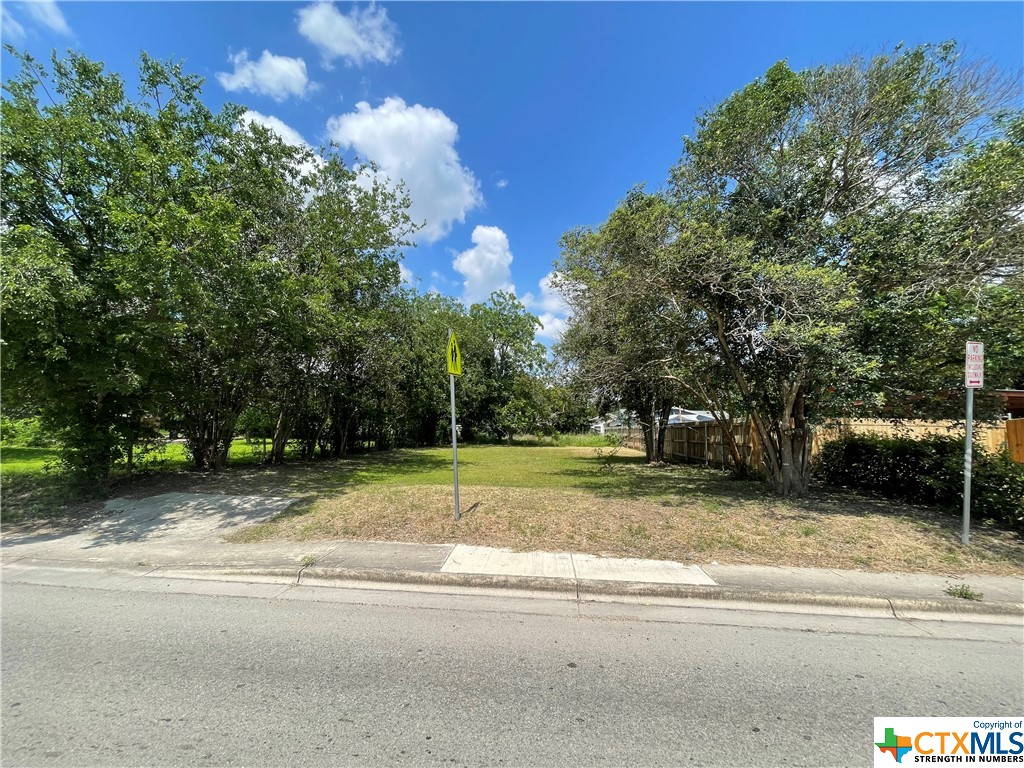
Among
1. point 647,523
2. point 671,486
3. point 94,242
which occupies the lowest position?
point 671,486

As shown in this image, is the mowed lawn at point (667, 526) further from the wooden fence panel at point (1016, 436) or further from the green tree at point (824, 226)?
the wooden fence panel at point (1016, 436)

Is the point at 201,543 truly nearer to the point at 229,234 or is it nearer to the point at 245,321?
the point at 245,321

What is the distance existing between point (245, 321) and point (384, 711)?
904cm

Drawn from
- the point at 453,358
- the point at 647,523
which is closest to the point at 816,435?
the point at 647,523

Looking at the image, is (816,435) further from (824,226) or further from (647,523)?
(647,523)

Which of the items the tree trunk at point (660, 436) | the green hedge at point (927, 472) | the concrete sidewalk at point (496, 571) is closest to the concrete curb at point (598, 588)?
the concrete sidewalk at point (496, 571)

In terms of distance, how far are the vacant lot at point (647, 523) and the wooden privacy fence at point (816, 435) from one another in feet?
7.02

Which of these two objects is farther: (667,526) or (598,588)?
(667,526)

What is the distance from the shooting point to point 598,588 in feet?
16.1

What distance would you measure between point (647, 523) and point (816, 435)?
7055 millimetres

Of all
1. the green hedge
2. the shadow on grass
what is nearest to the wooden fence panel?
the green hedge

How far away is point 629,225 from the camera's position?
31.0 ft

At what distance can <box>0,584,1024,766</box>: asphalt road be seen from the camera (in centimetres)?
252

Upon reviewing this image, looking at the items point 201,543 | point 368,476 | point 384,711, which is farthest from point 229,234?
point 384,711
